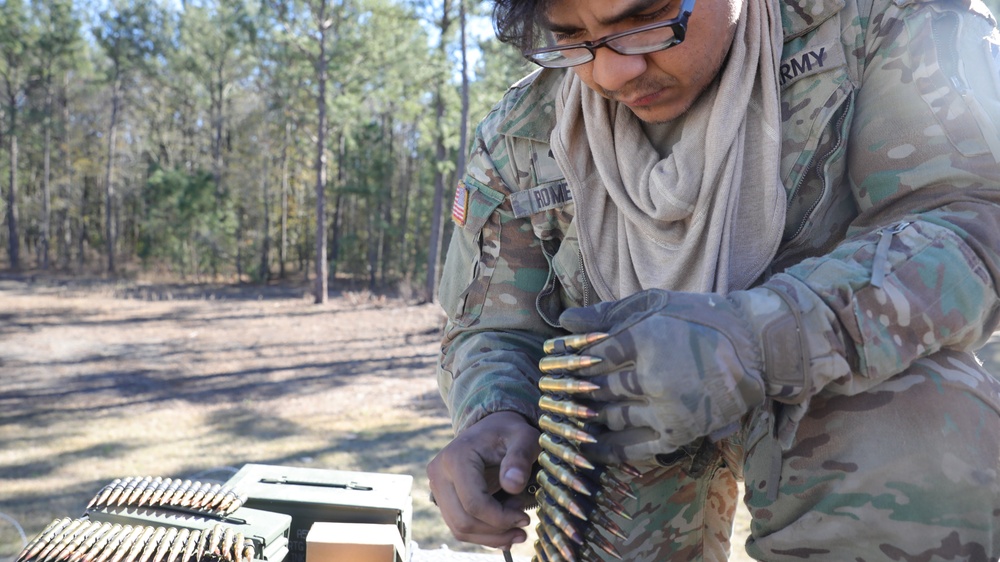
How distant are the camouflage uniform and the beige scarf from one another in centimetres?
7

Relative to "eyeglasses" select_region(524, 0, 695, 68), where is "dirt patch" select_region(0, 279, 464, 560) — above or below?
below

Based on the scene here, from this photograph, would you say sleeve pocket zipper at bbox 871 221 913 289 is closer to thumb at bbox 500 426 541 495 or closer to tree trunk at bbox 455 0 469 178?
thumb at bbox 500 426 541 495

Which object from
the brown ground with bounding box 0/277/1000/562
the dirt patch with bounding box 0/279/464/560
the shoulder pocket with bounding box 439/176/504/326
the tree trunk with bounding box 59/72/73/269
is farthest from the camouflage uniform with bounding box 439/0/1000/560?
the tree trunk with bounding box 59/72/73/269

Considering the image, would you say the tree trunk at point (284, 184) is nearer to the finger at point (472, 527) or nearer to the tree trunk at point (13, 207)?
the tree trunk at point (13, 207)

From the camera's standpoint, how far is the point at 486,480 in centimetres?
188

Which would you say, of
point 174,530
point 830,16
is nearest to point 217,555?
point 174,530

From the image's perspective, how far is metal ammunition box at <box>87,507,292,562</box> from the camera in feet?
7.70

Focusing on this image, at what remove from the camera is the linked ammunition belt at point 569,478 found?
1569mm

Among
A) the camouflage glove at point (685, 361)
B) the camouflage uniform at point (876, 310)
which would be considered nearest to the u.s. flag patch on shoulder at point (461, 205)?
the camouflage uniform at point (876, 310)

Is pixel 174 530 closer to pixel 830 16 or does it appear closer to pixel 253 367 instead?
pixel 830 16

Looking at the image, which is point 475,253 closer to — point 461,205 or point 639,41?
point 461,205

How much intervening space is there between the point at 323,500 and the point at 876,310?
2.02m

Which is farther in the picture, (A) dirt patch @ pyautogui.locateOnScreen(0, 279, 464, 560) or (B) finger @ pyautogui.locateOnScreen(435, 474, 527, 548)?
(A) dirt patch @ pyautogui.locateOnScreen(0, 279, 464, 560)

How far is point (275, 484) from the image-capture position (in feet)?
9.52
